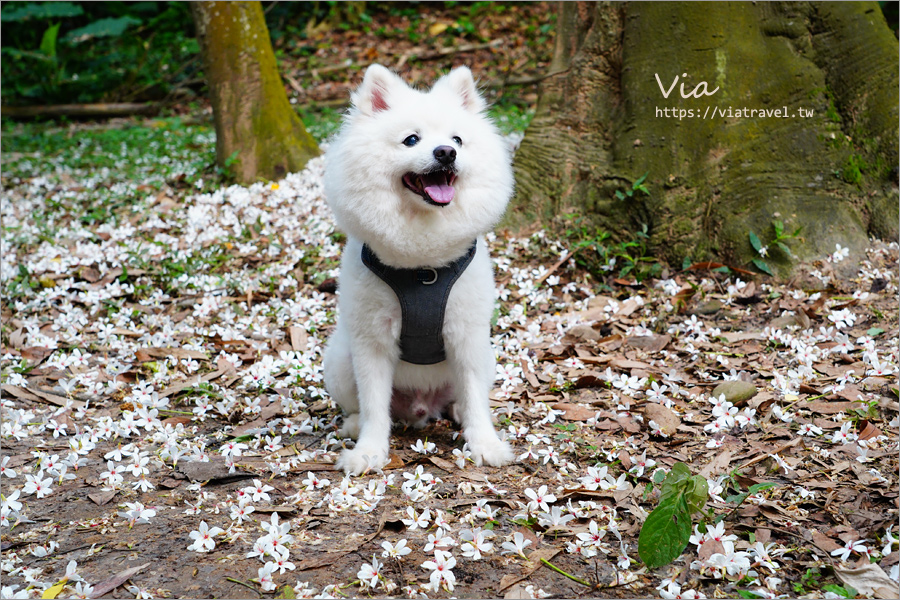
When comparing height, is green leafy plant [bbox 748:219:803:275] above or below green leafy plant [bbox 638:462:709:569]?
above

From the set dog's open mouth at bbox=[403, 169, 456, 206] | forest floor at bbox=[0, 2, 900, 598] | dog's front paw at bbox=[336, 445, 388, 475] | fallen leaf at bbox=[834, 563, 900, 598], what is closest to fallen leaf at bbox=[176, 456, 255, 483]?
forest floor at bbox=[0, 2, 900, 598]

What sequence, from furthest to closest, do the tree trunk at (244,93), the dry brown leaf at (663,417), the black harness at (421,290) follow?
the tree trunk at (244,93)
the dry brown leaf at (663,417)
the black harness at (421,290)

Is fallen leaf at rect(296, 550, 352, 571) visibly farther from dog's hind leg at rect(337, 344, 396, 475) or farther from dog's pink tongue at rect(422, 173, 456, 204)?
dog's pink tongue at rect(422, 173, 456, 204)

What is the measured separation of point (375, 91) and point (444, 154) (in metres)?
0.55

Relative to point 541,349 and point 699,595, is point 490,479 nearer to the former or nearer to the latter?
point 699,595

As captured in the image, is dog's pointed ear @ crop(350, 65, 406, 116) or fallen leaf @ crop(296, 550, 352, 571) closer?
fallen leaf @ crop(296, 550, 352, 571)

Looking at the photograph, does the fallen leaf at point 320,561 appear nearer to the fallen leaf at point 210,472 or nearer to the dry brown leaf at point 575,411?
the fallen leaf at point 210,472

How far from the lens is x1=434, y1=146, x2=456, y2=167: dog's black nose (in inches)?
113

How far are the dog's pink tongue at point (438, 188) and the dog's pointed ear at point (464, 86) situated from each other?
46 centimetres

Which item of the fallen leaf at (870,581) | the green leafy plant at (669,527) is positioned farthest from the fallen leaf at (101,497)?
the fallen leaf at (870,581)

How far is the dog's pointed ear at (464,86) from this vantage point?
3203 millimetres

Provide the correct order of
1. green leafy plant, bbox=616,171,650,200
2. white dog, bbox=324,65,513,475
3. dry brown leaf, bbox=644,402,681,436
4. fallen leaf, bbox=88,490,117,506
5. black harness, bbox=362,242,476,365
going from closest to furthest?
fallen leaf, bbox=88,490,117,506
white dog, bbox=324,65,513,475
black harness, bbox=362,242,476,365
dry brown leaf, bbox=644,402,681,436
green leafy plant, bbox=616,171,650,200

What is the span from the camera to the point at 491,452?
321cm

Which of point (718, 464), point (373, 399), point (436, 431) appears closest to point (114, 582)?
point (373, 399)
